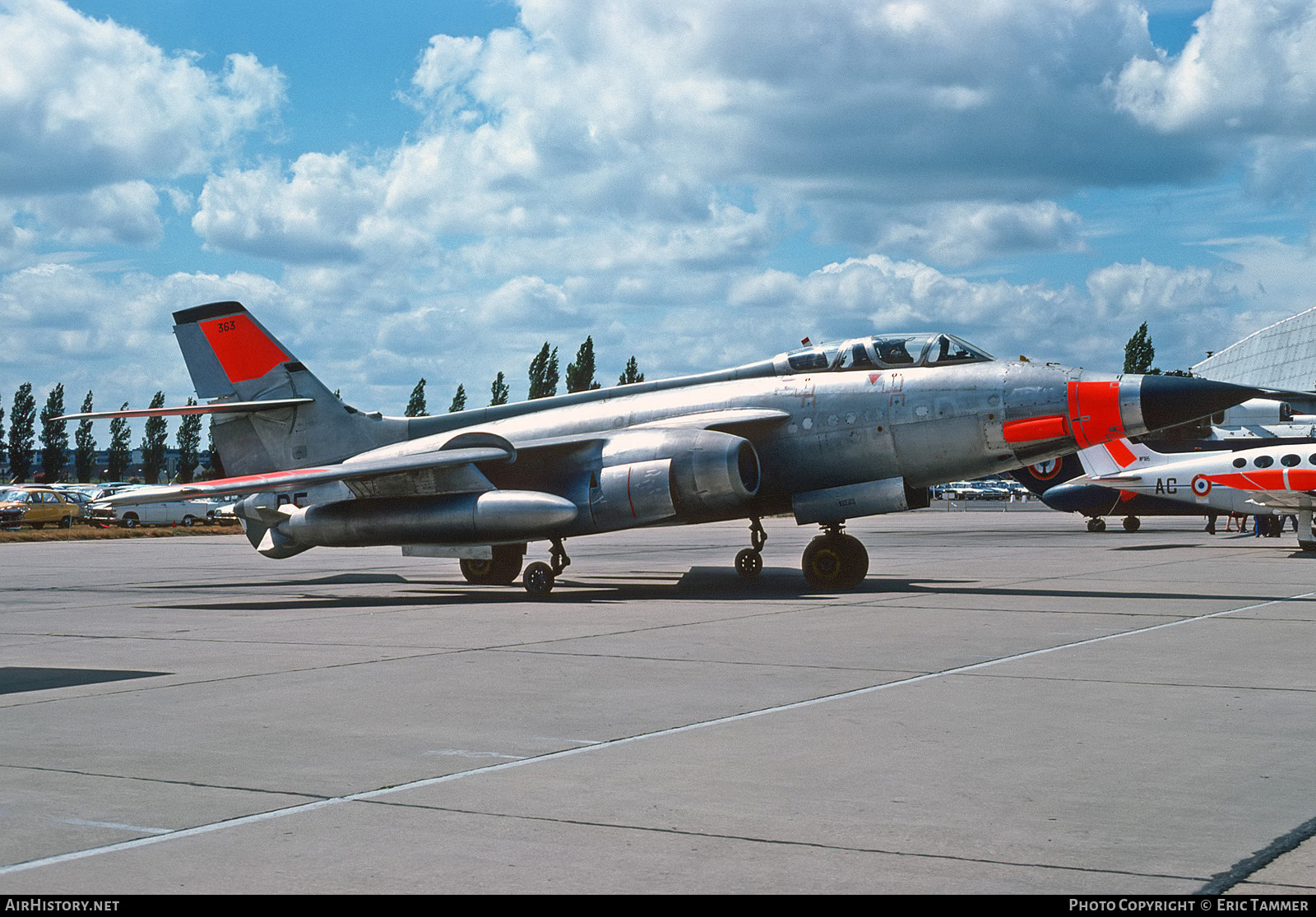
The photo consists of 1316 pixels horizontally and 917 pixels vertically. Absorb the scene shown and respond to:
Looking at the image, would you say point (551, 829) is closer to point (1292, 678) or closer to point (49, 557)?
point (1292, 678)

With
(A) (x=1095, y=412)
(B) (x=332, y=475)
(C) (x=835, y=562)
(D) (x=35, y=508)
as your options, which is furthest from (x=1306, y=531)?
(D) (x=35, y=508)

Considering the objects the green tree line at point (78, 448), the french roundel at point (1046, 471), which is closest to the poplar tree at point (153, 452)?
the green tree line at point (78, 448)

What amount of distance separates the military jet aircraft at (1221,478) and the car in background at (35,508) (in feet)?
128

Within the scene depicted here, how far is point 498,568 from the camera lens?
19859 mm

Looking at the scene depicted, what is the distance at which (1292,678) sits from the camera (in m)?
8.50

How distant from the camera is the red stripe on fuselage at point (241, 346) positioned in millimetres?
20344

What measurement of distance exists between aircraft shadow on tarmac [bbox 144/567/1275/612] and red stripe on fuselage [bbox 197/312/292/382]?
3638 millimetres

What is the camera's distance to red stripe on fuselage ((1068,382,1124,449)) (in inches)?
579

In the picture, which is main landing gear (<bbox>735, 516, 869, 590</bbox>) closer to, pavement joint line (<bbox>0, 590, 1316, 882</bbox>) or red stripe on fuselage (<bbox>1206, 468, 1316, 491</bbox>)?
pavement joint line (<bbox>0, 590, 1316, 882</bbox>)

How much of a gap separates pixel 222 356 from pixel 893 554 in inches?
560

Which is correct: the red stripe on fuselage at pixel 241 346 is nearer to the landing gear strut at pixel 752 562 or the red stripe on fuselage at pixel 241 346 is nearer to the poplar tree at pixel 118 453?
the landing gear strut at pixel 752 562

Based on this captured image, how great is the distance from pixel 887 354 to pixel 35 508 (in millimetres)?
43913

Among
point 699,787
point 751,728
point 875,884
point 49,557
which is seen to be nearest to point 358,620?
point 751,728

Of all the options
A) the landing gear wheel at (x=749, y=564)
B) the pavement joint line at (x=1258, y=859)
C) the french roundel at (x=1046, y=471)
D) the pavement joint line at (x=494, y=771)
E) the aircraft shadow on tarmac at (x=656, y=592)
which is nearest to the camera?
the pavement joint line at (x=1258, y=859)
